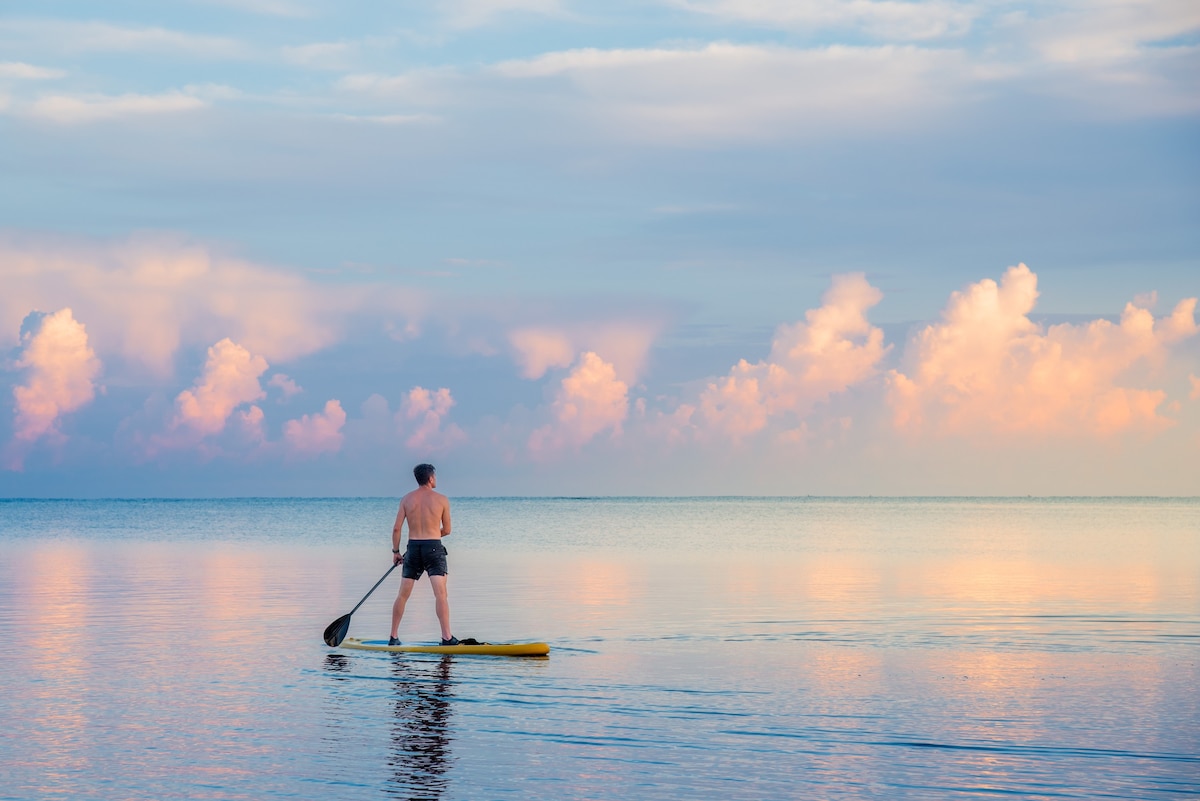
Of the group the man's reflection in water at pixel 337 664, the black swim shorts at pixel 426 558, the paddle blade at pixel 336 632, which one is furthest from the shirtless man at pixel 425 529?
the man's reflection in water at pixel 337 664

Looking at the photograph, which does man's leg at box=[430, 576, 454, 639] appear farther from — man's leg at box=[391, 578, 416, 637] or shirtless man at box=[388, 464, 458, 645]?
man's leg at box=[391, 578, 416, 637]

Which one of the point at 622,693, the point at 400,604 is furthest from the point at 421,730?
the point at 400,604

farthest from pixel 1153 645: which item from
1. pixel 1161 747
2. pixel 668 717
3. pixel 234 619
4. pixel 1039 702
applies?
pixel 234 619

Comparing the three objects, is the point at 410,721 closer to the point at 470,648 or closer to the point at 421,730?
the point at 421,730

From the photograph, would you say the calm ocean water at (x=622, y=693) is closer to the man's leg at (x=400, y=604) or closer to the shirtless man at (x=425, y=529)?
the man's leg at (x=400, y=604)

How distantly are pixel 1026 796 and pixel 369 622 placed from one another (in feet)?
44.1

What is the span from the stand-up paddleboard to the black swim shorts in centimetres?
98

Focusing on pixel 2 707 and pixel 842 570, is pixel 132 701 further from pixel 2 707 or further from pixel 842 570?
pixel 842 570

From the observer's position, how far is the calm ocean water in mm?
9578

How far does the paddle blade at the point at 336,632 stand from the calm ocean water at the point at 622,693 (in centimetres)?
41

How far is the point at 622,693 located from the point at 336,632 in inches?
208

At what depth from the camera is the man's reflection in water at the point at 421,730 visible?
9.35 metres

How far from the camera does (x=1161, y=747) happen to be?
10.6m

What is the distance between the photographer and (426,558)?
672 inches
